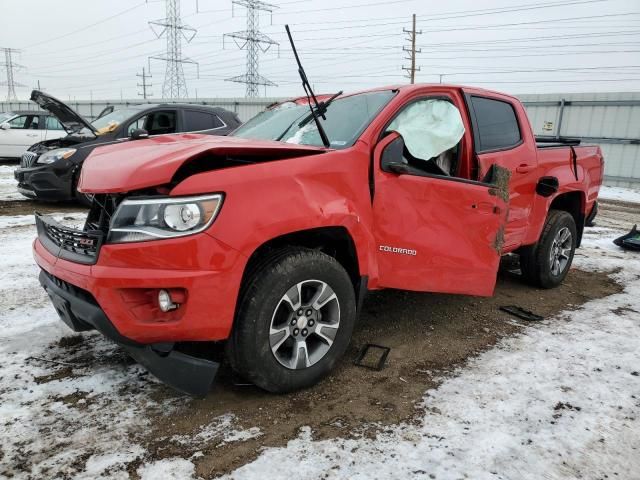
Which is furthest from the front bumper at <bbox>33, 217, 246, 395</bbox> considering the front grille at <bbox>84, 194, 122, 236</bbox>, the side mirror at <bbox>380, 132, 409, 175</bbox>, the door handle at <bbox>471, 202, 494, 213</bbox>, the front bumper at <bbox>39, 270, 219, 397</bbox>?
the door handle at <bbox>471, 202, 494, 213</bbox>

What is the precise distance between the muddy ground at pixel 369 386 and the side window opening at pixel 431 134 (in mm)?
1280

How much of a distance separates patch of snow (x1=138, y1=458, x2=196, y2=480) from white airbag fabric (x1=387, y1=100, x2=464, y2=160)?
229cm

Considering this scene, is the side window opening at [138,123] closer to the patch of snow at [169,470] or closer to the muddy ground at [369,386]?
the muddy ground at [369,386]

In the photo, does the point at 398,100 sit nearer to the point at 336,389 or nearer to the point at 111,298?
the point at 336,389

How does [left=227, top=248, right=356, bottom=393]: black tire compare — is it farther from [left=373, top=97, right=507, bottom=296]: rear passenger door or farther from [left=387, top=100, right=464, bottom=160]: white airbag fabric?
[left=387, top=100, right=464, bottom=160]: white airbag fabric

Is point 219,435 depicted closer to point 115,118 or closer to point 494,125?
point 494,125

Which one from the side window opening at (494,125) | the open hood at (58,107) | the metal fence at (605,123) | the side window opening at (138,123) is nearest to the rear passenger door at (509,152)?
the side window opening at (494,125)

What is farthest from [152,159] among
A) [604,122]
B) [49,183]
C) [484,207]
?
[604,122]

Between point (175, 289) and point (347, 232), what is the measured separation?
41.4 inches

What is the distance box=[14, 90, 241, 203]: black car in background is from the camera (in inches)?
309

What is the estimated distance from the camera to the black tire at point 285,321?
2461mm

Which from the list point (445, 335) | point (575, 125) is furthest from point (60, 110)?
point (575, 125)

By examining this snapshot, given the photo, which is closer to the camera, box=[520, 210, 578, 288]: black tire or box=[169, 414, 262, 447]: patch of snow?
box=[169, 414, 262, 447]: patch of snow

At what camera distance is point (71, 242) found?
2.56m
